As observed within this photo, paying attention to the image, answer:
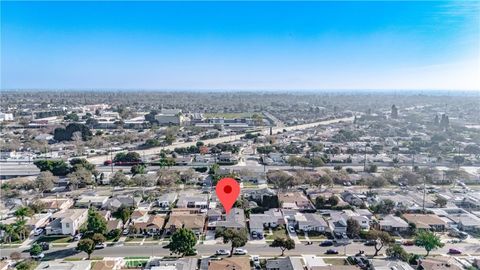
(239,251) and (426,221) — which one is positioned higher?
(426,221)

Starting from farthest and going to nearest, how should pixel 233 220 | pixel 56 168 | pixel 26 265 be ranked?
pixel 56 168, pixel 233 220, pixel 26 265

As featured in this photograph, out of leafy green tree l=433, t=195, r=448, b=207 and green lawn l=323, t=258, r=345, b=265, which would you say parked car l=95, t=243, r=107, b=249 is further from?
leafy green tree l=433, t=195, r=448, b=207

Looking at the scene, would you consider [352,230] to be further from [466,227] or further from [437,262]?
[466,227]

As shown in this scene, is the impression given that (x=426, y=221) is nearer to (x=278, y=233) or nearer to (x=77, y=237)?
(x=278, y=233)

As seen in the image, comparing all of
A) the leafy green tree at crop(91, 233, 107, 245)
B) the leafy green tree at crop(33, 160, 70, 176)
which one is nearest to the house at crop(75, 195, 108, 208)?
the leafy green tree at crop(91, 233, 107, 245)

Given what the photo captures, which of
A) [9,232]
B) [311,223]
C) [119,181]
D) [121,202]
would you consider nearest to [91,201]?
[121,202]
